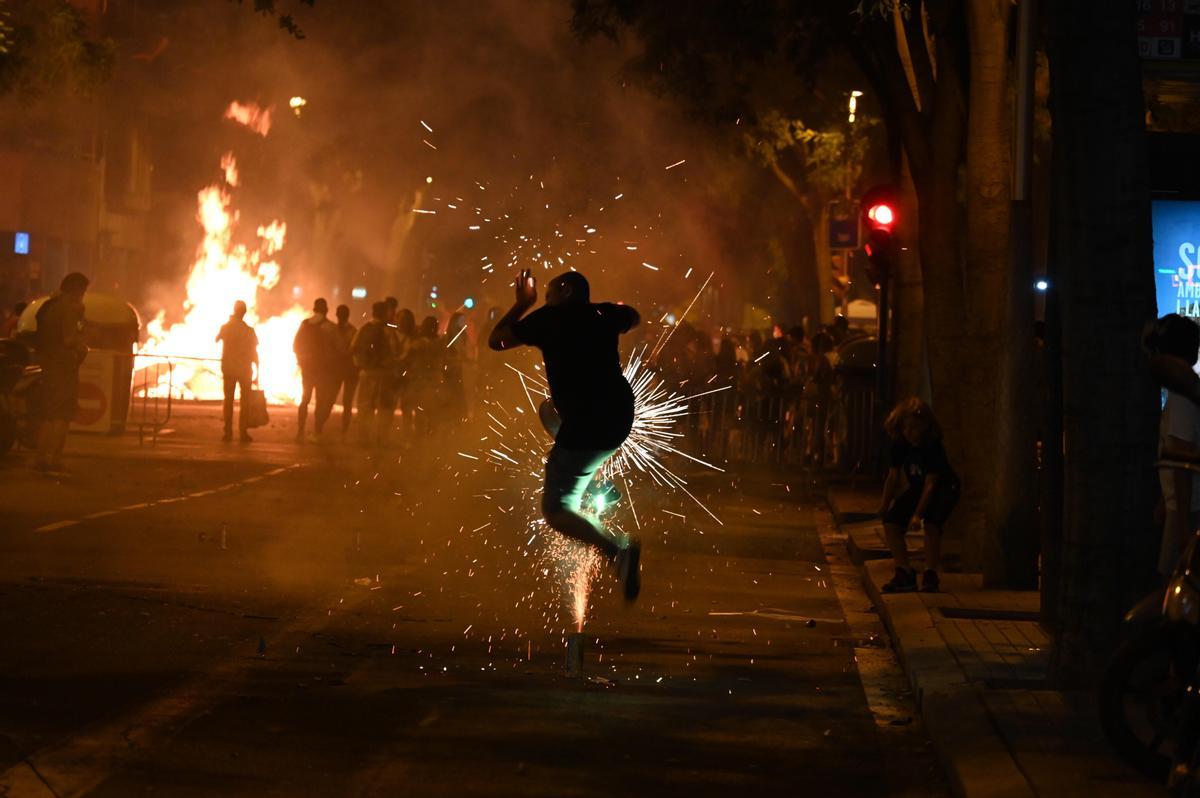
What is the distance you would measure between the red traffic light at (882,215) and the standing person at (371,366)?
312 inches

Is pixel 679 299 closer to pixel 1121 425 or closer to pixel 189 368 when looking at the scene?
pixel 189 368

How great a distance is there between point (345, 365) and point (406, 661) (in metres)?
16.6

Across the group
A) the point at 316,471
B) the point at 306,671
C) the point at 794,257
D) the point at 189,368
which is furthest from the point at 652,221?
the point at 306,671

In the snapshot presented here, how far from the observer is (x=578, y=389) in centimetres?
908

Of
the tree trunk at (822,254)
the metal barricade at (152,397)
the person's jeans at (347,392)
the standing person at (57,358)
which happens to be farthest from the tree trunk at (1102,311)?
the tree trunk at (822,254)

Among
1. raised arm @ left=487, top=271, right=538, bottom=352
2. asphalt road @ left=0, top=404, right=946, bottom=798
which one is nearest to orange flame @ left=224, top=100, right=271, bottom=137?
asphalt road @ left=0, top=404, right=946, bottom=798

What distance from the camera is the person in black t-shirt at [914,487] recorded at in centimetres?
1166

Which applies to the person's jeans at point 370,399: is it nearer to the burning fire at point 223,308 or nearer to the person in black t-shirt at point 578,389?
the burning fire at point 223,308

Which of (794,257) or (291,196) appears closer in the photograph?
(794,257)

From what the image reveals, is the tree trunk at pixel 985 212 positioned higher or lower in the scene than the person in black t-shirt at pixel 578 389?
higher

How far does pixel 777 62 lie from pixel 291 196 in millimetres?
35226

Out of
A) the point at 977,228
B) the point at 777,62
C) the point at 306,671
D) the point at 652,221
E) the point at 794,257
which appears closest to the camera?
the point at 306,671

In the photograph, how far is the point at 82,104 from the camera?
47.8 meters

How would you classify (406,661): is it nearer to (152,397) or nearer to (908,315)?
(908,315)
